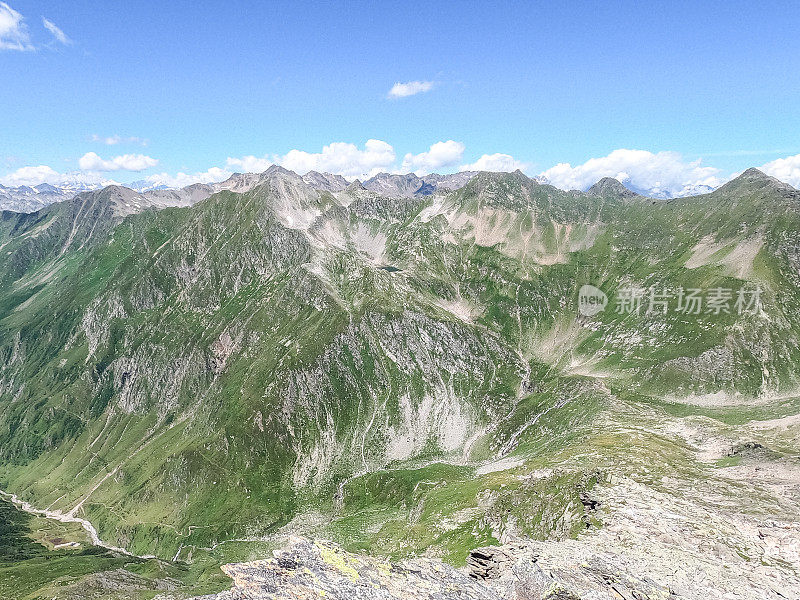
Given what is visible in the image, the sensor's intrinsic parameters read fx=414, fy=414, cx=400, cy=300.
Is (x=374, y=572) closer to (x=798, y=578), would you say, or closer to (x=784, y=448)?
(x=798, y=578)

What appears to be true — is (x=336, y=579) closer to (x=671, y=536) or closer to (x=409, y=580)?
(x=409, y=580)

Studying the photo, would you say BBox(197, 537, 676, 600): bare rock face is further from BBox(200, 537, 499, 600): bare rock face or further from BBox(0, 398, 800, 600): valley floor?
BBox(0, 398, 800, 600): valley floor

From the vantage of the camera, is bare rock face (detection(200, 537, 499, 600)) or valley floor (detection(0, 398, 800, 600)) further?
valley floor (detection(0, 398, 800, 600))

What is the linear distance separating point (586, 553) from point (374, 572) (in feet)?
101

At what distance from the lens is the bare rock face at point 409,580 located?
114 ft

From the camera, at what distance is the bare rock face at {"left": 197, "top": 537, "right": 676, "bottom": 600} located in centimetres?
3475

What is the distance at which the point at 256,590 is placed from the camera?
33719mm

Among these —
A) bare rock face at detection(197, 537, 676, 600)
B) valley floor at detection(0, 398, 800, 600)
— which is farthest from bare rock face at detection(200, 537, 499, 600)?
valley floor at detection(0, 398, 800, 600)

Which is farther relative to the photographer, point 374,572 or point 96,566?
point 96,566

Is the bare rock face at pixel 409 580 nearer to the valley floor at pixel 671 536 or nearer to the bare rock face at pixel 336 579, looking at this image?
the bare rock face at pixel 336 579

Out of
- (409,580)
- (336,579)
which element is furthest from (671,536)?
(336,579)

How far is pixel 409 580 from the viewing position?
1580 inches

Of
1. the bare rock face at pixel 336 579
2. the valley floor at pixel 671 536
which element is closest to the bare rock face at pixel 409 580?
the bare rock face at pixel 336 579

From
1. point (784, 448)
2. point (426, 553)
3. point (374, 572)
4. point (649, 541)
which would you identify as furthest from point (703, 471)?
point (374, 572)
